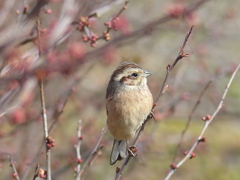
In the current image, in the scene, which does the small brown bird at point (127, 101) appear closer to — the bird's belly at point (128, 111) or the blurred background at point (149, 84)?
the bird's belly at point (128, 111)

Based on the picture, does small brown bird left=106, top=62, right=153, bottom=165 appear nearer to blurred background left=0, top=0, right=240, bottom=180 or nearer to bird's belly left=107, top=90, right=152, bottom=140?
bird's belly left=107, top=90, right=152, bottom=140

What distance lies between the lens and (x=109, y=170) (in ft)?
28.5

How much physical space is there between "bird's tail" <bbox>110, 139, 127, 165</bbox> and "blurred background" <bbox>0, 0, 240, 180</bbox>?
0.14 meters

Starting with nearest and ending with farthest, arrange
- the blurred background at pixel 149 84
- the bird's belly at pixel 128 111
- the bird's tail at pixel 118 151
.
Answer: the blurred background at pixel 149 84, the bird's belly at pixel 128 111, the bird's tail at pixel 118 151

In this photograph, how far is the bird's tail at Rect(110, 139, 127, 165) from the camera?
4.82m

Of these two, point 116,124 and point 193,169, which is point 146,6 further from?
point 116,124

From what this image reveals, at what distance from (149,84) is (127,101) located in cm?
356

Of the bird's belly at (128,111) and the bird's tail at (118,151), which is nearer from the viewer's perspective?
the bird's belly at (128,111)

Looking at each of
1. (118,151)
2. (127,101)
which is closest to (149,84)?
(118,151)

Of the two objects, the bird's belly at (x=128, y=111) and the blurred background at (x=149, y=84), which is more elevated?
the bird's belly at (x=128, y=111)

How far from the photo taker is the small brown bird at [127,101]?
175 inches

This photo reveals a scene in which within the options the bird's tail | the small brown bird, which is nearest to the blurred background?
the bird's tail

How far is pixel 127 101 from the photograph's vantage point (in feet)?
14.8

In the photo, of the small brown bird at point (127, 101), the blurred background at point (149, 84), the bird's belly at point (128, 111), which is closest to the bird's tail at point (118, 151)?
the small brown bird at point (127, 101)
